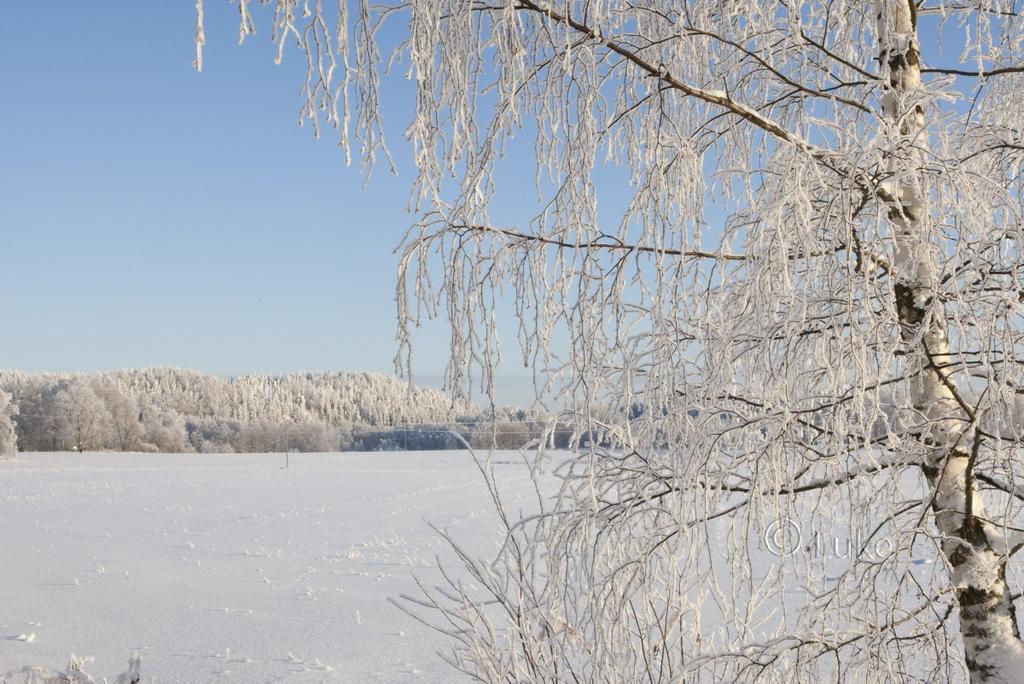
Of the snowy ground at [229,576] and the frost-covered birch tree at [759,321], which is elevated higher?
the frost-covered birch tree at [759,321]

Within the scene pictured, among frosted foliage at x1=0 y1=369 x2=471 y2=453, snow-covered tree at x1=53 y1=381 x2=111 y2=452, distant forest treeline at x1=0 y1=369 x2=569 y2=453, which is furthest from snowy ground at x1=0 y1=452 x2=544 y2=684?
snow-covered tree at x1=53 y1=381 x2=111 y2=452

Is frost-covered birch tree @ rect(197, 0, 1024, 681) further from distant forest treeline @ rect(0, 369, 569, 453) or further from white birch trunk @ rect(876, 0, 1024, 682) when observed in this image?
distant forest treeline @ rect(0, 369, 569, 453)

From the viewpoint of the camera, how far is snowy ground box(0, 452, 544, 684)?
6.49m

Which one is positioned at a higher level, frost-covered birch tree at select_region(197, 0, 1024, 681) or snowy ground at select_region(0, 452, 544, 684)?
frost-covered birch tree at select_region(197, 0, 1024, 681)

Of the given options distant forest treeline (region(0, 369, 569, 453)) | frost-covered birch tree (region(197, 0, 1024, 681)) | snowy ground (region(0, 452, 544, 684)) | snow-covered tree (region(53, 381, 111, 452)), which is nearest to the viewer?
frost-covered birch tree (region(197, 0, 1024, 681))

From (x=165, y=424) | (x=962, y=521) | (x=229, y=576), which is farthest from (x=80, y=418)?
(x=962, y=521)

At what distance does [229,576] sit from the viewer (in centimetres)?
946

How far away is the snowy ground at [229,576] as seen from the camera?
21.3 ft

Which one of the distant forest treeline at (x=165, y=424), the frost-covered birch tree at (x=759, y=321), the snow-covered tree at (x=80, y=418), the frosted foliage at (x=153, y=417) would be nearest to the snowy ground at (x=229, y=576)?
the frost-covered birch tree at (x=759, y=321)

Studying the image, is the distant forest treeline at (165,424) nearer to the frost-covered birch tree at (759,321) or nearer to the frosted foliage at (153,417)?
the frosted foliage at (153,417)

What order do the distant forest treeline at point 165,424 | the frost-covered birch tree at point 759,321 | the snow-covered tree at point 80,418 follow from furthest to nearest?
the snow-covered tree at point 80,418 → the distant forest treeline at point 165,424 → the frost-covered birch tree at point 759,321

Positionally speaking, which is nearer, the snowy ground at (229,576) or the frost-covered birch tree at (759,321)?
the frost-covered birch tree at (759,321)

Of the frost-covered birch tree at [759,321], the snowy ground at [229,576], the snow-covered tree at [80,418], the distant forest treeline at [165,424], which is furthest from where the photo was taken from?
the snow-covered tree at [80,418]

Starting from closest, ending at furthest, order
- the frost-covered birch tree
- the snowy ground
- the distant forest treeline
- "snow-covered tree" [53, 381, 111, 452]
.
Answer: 1. the frost-covered birch tree
2. the snowy ground
3. the distant forest treeline
4. "snow-covered tree" [53, 381, 111, 452]
